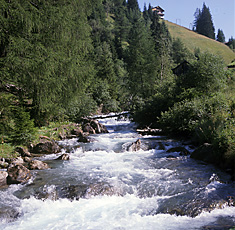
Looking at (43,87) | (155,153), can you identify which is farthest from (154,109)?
(43,87)

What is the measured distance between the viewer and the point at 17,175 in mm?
7234

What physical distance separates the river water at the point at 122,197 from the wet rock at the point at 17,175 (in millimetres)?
246

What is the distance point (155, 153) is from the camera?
1096 centimetres

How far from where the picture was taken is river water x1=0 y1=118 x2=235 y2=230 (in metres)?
4.94

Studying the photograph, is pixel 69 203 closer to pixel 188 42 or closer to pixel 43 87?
pixel 43 87

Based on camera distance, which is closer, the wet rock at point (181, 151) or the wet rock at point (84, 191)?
the wet rock at point (84, 191)

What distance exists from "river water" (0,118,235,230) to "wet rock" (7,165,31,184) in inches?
9.7

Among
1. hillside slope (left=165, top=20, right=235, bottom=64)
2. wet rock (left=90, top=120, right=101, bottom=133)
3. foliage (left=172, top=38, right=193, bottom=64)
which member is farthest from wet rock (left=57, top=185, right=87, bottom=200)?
hillside slope (left=165, top=20, right=235, bottom=64)

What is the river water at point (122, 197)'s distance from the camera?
16.2ft

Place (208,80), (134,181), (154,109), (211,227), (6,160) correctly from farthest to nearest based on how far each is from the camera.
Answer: (154,109) < (208,80) < (6,160) < (134,181) < (211,227)

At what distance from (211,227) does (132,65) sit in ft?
99.9

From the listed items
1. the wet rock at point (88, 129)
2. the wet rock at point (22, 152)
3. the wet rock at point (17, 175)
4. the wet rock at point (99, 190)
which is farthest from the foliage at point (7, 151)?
the wet rock at point (88, 129)

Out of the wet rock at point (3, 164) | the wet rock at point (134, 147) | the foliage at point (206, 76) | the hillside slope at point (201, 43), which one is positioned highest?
the hillside slope at point (201, 43)

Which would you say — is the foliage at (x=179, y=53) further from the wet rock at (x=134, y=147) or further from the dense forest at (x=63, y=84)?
the wet rock at (x=134, y=147)
